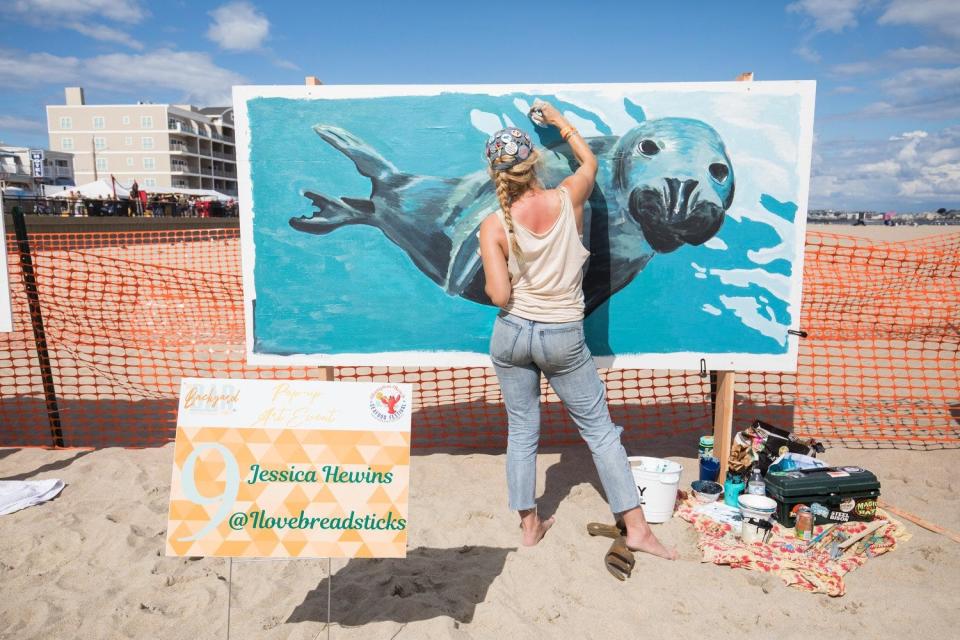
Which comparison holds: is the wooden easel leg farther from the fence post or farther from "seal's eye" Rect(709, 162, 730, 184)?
the fence post

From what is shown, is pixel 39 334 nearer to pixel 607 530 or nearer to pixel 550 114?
pixel 550 114

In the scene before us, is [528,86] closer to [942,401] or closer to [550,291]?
[550,291]

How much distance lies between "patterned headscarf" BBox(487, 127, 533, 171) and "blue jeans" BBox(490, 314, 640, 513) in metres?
0.71

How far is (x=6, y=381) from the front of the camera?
21.0 feet

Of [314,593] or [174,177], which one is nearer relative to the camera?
[314,593]

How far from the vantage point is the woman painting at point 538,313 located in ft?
8.80

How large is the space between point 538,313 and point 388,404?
83 centimetres

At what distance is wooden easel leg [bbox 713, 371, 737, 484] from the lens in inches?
145

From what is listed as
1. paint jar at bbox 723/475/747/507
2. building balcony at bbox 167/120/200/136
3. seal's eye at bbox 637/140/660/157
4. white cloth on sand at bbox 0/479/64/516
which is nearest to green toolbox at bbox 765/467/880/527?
paint jar at bbox 723/475/747/507

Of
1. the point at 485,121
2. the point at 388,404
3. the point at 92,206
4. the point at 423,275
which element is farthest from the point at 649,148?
the point at 92,206

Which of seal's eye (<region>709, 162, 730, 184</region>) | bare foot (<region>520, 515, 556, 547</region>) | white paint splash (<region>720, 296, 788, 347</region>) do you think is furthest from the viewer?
white paint splash (<region>720, 296, 788, 347</region>)

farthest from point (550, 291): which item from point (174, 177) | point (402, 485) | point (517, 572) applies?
point (174, 177)

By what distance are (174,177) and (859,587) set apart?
76362 mm

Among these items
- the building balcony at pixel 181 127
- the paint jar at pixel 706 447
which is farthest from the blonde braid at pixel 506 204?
the building balcony at pixel 181 127
